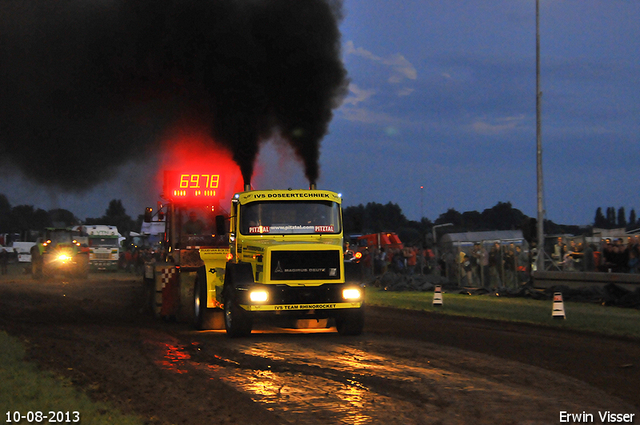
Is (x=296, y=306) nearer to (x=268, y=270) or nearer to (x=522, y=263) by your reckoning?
(x=268, y=270)

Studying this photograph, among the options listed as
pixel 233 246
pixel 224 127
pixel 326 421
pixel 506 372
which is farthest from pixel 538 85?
pixel 326 421

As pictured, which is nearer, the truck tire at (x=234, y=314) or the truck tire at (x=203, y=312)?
the truck tire at (x=234, y=314)

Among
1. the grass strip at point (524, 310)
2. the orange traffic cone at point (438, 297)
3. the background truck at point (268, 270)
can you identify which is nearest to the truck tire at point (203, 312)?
the background truck at point (268, 270)

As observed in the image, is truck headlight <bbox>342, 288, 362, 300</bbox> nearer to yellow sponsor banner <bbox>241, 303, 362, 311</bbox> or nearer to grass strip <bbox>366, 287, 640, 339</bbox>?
yellow sponsor banner <bbox>241, 303, 362, 311</bbox>

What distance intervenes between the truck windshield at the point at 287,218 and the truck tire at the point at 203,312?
5.69 feet

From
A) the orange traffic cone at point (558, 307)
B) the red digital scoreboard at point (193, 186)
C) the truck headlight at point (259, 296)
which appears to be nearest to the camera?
the truck headlight at point (259, 296)

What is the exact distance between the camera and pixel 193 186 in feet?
55.7

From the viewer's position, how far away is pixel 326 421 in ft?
22.0

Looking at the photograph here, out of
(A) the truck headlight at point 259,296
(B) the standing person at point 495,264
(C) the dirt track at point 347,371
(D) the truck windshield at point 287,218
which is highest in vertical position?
(D) the truck windshield at point 287,218

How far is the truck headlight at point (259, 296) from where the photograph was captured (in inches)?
492

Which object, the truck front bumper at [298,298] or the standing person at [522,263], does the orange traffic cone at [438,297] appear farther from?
the truck front bumper at [298,298]

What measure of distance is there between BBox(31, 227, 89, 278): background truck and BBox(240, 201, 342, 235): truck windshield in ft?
83.8

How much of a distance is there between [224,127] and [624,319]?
47.6ft

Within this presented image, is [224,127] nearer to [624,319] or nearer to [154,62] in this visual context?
[154,62]
